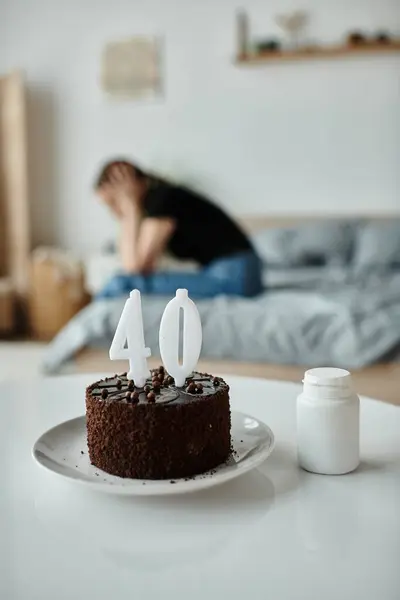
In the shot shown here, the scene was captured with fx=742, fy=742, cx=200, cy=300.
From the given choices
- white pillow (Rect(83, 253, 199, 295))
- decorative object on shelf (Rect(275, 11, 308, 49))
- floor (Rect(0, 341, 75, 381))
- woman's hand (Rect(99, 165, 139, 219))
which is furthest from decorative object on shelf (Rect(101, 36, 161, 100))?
woman's hand (Rect(99, 165, 139, 219))

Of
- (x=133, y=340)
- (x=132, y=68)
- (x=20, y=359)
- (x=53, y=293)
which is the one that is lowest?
(x=20, y=359)

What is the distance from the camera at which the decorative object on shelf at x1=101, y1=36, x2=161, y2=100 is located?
4.89m

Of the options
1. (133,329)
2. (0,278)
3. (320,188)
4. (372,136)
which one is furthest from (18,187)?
(133,329)

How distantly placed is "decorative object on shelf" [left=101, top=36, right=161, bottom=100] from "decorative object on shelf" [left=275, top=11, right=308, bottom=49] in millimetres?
834

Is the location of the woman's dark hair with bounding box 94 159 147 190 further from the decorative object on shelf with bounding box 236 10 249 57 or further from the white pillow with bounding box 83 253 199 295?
the decorative object on shelf with bounding box 236 10 249 57

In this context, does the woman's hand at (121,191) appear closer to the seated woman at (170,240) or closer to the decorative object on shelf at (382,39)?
the seated woman at (170,240)

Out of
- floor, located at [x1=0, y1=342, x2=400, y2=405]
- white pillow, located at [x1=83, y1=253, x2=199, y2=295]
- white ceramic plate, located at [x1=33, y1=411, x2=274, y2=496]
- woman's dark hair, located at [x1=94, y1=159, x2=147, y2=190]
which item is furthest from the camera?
white pillow, located at [x1=83, y1=253, x2=199, y2=295]

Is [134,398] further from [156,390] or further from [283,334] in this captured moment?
[283,334]

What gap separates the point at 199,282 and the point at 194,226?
1.11 feet

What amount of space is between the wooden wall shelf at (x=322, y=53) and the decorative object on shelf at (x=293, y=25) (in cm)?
9

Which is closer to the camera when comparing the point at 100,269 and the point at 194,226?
the point at 194,226

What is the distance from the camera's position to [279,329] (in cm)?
251

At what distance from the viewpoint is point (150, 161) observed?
4.95 metres

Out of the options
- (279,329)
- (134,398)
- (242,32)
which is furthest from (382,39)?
(134,398)
